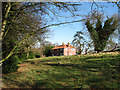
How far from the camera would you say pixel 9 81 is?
2.77m

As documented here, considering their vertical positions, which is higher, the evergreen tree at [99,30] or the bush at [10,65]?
the evergreen tree at [99,30]

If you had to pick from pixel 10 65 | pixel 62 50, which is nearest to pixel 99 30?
pixel 62 50

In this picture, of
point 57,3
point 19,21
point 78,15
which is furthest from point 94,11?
point 19,21

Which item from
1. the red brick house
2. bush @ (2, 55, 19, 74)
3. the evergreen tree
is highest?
the evergreen tree

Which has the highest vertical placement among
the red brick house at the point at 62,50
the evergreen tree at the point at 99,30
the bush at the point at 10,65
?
the evergreen tree at the point at 99,30

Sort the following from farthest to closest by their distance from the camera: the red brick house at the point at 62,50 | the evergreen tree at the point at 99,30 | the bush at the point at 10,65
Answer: the bush at the point at 10,65 → the evergreen tree at the point at 99,30 → the red brick house at the point at 62,50

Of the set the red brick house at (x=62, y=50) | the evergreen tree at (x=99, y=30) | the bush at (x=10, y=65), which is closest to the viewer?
the red brick house at (x=62, y=50)

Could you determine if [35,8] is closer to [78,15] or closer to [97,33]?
[78,15]

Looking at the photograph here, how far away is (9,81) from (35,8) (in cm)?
258

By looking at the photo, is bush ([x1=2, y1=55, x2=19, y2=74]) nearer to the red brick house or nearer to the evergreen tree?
the red brick house

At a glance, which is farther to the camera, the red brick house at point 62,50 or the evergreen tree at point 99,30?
the evergreen tree at point 99,30

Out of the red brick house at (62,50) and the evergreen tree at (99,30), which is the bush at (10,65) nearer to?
the red brick house at (62,50)

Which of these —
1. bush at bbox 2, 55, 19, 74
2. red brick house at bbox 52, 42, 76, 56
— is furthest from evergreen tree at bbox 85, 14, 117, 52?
bush at bbox 2, 55, 19, 74

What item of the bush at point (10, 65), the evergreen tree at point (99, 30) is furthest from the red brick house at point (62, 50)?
the bush at point (10, 65)
